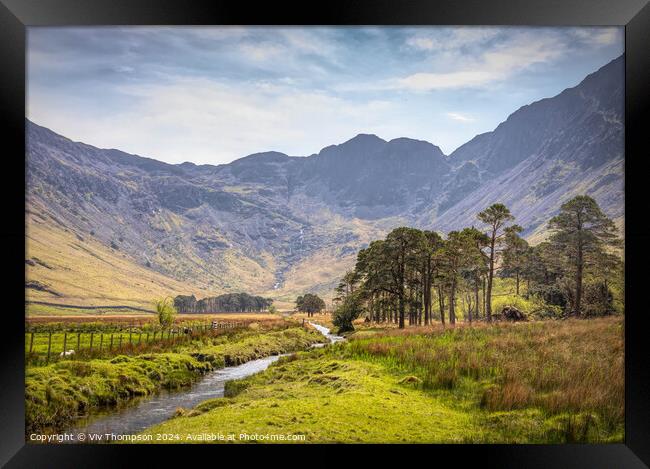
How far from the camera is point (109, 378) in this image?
42.3 ft

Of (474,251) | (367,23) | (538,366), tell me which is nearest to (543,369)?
(538,366)

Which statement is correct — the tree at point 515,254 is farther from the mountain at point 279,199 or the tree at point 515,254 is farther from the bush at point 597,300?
the bush at point 597,300

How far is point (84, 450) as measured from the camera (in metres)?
8.38

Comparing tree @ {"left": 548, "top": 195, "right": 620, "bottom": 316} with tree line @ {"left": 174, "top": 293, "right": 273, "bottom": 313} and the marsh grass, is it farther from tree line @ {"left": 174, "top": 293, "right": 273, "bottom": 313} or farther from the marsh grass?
tree line @ {"left": 174, "top": 293, "right": 273, "bottom": 313}

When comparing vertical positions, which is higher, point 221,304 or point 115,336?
point 221,304

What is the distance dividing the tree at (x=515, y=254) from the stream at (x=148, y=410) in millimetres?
14407

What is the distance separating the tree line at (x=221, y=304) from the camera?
34.0 m

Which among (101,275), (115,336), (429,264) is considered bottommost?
(115,336)

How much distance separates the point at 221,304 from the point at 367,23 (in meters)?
30.7

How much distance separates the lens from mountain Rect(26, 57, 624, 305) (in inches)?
531

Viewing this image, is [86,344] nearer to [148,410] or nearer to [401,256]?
[148,410]

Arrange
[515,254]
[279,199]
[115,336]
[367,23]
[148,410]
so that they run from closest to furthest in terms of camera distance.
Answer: [367,23]
[148,410]
[115,336]
[515,254]
[279,199]
